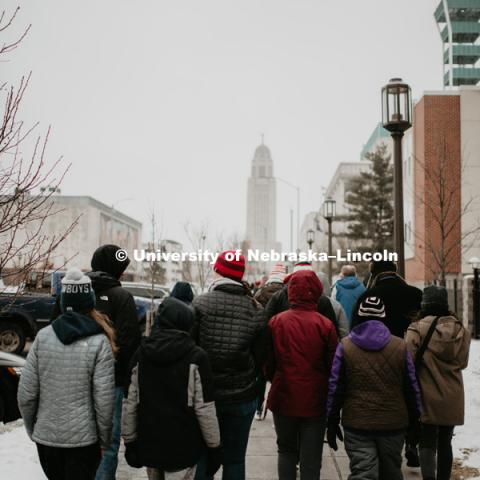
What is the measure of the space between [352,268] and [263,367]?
189 inches

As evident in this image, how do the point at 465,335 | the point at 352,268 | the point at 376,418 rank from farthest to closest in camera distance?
1. the point at 352,268
2. the point at 465,335
3. the point at 376,418

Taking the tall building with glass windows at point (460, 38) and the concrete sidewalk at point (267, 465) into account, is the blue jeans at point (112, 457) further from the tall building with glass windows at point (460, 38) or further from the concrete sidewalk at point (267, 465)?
the tall building with glass windows at point (460, 38)

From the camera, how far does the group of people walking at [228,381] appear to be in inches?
153

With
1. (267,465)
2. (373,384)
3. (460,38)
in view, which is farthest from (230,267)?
(460,38)

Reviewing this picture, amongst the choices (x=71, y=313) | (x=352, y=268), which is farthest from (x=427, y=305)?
(x=352, y=268)

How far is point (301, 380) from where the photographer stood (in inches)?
196

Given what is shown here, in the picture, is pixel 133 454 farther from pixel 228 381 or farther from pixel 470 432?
pixel 470 432

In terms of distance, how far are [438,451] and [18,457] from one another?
4.35 meters

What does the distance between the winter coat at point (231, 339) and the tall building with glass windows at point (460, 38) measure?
87335 millimetres

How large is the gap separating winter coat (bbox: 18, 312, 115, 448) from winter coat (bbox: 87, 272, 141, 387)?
3.93 feet

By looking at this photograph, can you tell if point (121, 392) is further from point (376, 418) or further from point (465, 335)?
point (465, 335)

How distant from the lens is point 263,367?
514 centimetres

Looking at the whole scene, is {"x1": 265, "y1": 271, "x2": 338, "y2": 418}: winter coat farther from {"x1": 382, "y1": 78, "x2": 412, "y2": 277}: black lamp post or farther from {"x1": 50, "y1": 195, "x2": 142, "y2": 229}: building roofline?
{"x1": 50, "y1": 195, "x2": 142, "y2": 229}: building roofline

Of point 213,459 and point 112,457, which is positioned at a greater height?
point 213,459
